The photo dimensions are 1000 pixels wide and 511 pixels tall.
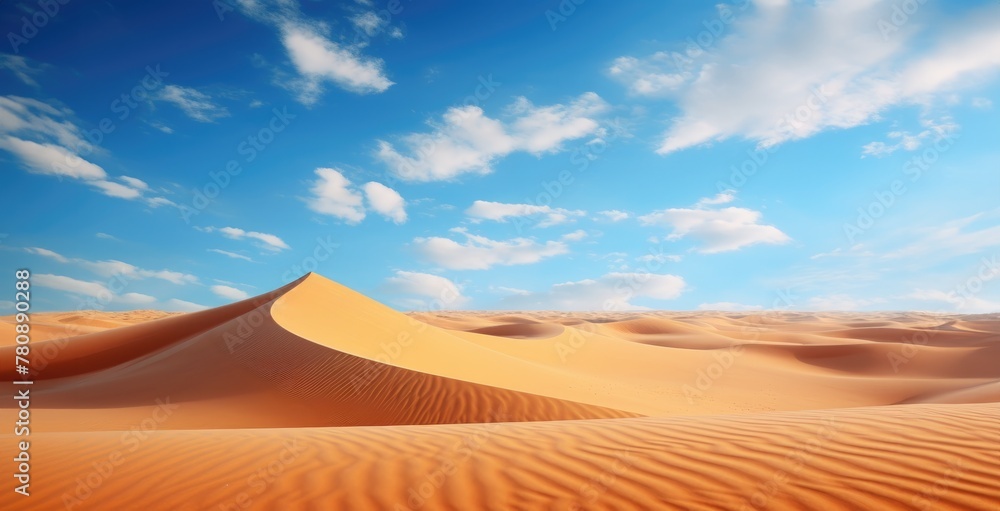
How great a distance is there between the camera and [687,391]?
17.0 meters

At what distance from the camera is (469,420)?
9938 mm

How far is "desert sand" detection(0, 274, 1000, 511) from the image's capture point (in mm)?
3529

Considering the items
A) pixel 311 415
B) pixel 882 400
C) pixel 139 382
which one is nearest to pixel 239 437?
pixel 311 415

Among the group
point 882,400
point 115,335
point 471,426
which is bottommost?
point 882,400

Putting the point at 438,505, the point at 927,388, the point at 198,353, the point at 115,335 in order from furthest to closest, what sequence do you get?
the point at 115,335 → the point at 927,388 → the point at 198,353 → the point at 438,505

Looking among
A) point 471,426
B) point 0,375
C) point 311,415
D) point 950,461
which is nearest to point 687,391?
point 311,415

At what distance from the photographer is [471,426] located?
6.06 metres

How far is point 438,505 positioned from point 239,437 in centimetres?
323

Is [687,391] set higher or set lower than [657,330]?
lower

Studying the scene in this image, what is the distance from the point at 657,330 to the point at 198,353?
1250 inches

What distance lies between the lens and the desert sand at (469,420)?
11.6 ft

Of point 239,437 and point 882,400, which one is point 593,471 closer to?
point 239,437

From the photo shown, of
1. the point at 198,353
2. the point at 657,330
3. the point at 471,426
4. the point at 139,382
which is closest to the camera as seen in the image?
the point at 471,426

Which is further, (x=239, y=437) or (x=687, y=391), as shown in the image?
(x=687, y=391)
